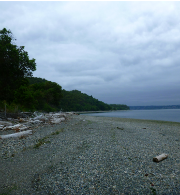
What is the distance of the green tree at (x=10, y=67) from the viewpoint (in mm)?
18859

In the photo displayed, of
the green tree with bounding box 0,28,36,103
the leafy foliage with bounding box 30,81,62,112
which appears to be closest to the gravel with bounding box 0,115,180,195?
the green tree with bounding box 0,28,36,103

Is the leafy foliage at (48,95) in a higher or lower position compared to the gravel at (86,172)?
higher

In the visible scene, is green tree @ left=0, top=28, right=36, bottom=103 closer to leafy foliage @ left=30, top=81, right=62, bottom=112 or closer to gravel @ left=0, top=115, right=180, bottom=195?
gravel @ left=0, top=115, right=180, bottom=195

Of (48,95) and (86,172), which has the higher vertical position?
(48,95)

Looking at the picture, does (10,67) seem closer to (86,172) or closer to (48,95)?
(86,172)

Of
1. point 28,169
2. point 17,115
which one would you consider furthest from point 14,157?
point 17,115

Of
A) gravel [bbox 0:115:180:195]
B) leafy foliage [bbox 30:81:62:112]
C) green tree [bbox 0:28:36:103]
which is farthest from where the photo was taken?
leafy foliage [bbox 30:81:62:112]

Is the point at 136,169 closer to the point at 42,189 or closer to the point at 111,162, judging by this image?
the point at 111,162

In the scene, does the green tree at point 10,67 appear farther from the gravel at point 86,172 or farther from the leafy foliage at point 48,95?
the leafy foliage at point 48,95

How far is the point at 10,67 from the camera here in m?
19.5

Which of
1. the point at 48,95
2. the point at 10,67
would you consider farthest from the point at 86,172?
the point at 48,95

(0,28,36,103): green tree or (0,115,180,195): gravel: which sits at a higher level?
(0,28,36,103): green tree

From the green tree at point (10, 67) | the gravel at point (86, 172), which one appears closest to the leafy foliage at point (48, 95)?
the green tree at point (10, 67)

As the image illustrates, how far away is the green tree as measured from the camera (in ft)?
61.9
